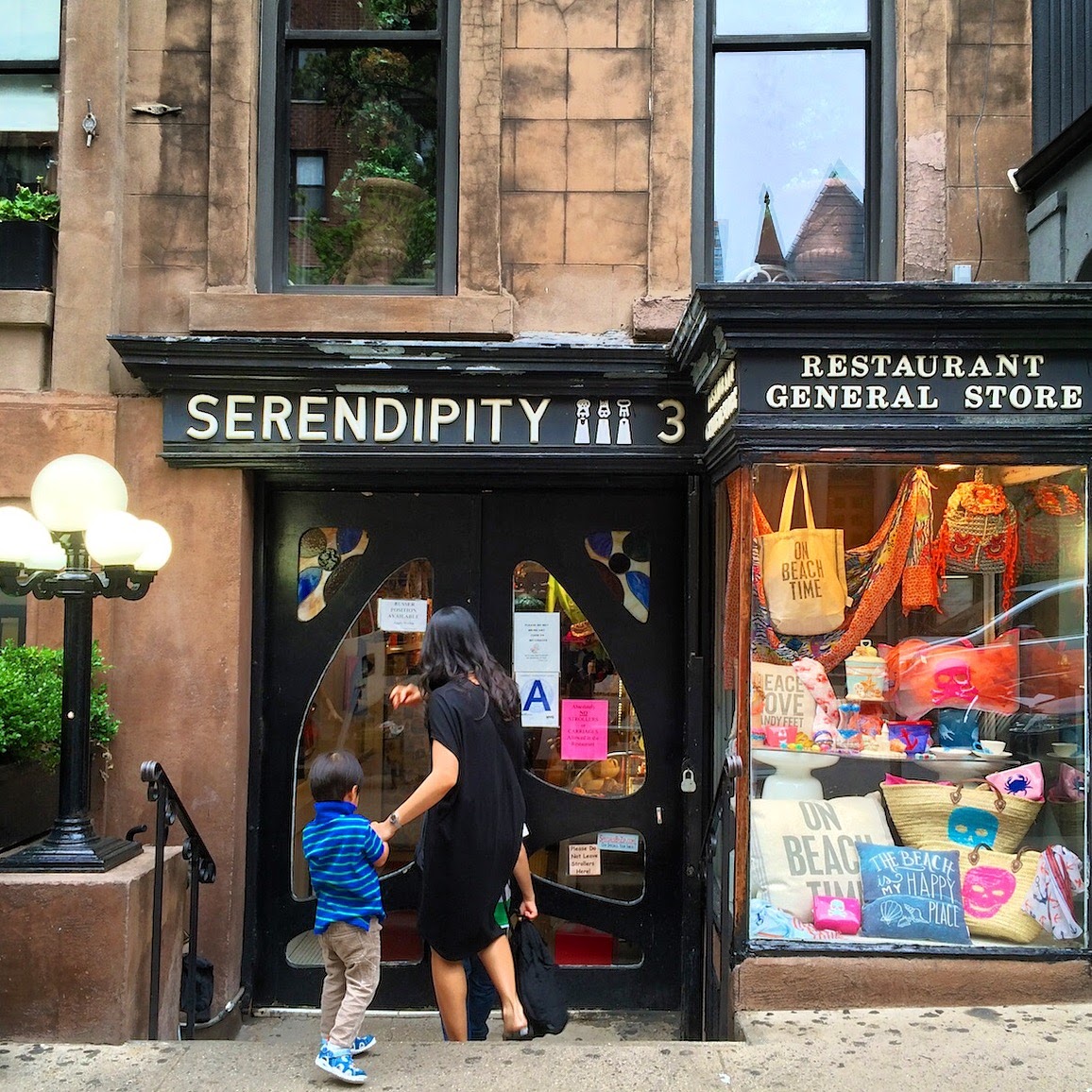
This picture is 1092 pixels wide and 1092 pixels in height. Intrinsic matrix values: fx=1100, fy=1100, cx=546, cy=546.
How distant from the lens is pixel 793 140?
6.14 metres

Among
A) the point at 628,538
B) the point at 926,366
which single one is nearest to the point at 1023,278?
the point at 926,366

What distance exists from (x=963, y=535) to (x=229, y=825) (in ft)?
13.2

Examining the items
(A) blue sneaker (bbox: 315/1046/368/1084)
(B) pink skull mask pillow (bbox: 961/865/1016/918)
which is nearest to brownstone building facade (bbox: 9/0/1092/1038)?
(B) pink skull mask pillow (bbox: 961/865/1016/918)

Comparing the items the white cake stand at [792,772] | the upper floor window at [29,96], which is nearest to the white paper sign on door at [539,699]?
the white cake stand at [792,772]

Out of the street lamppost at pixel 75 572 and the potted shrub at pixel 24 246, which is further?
the potted shrub at pixel 24 246

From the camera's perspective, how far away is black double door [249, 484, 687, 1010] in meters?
6.03

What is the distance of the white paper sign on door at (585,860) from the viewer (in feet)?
19.9

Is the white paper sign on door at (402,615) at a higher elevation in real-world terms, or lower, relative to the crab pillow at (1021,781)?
higher

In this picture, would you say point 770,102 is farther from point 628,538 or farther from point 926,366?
point 628,538

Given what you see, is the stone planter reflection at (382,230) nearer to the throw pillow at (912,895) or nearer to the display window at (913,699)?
the display window at (913,699)

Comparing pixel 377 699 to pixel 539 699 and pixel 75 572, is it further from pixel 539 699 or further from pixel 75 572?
pixel 75 572

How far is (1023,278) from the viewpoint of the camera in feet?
19.0

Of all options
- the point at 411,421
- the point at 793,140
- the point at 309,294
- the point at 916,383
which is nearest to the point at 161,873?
the point at 411,421

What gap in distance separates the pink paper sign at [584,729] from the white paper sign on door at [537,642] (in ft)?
0.77
